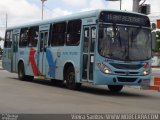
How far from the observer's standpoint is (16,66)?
1055 inches

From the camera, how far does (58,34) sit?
2152cm

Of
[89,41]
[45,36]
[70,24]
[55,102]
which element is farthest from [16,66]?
[55,102]

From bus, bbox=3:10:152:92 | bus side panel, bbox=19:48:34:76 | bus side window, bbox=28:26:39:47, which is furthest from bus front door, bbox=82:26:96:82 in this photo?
bus side panel, bbox=19:48:34:76

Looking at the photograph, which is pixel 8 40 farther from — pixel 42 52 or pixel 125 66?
pixel 125 66

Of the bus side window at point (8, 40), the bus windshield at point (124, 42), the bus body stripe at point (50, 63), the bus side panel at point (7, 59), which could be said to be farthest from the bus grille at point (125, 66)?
the bus side window at point (8, 40)

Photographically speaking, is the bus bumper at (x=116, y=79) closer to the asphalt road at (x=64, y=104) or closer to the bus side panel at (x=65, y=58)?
the asphalt road at (x=64, y=104)

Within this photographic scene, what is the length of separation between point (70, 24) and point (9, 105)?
286 inches

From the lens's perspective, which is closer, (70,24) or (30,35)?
(70,24)

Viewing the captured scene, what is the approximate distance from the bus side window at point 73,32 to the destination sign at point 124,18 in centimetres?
160

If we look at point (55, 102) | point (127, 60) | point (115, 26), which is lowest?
point (55, 102)

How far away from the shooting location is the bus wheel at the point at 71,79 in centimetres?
1983

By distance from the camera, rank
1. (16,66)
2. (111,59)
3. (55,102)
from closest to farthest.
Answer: (55,102), (111,59), (16,66)

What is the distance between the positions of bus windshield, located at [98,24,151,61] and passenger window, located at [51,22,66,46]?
128 inches

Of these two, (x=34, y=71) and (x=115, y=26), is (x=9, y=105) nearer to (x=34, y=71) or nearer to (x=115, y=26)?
(x=115, y=26)
